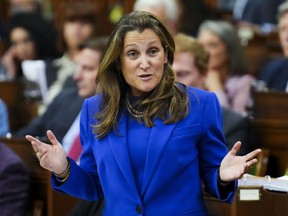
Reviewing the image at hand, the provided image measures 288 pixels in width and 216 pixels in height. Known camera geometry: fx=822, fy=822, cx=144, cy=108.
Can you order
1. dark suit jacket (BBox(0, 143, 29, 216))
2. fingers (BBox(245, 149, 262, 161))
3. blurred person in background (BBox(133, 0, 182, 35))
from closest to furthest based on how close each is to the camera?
fingers (BBox(245, 149, 262, 161))
dark suit jacket (BBox(0, 143, 29, 216))
blurred person in background (BBox(133, 0, 182, 35))

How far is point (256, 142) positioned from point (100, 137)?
176 cm

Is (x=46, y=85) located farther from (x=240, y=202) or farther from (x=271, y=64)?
(x=240, y=202)

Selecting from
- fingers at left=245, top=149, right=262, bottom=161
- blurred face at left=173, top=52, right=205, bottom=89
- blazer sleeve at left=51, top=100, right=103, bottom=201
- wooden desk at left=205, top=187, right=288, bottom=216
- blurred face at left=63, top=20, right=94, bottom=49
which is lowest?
blurred face at left=63, top=20, right=94, bottom=49

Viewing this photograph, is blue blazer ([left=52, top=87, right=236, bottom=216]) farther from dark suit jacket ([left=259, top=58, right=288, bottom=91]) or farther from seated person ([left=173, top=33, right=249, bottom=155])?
dark suit jacket ([left=259, top=58, right=288, bottom=91])

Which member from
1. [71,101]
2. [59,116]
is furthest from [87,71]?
[59,116]

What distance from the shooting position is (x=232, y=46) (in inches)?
195

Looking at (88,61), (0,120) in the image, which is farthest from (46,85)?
(0,120)

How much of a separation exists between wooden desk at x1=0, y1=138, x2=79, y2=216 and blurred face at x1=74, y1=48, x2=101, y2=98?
0.76 meters

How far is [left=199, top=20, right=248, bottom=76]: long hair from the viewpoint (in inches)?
193

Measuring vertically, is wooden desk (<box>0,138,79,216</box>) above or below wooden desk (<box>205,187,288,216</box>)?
below

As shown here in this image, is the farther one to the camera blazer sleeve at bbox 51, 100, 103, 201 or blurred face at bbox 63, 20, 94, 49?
blurred face at bbox 63, 20, 94, 49

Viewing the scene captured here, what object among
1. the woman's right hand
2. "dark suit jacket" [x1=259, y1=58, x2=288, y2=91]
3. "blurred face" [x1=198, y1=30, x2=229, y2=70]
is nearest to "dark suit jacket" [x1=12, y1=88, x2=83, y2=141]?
"blurred face" [x1=198, y1=30, x2=229, y2=70]

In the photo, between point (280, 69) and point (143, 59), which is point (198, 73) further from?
point (143, 59)

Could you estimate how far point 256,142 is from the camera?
3.99 meters
